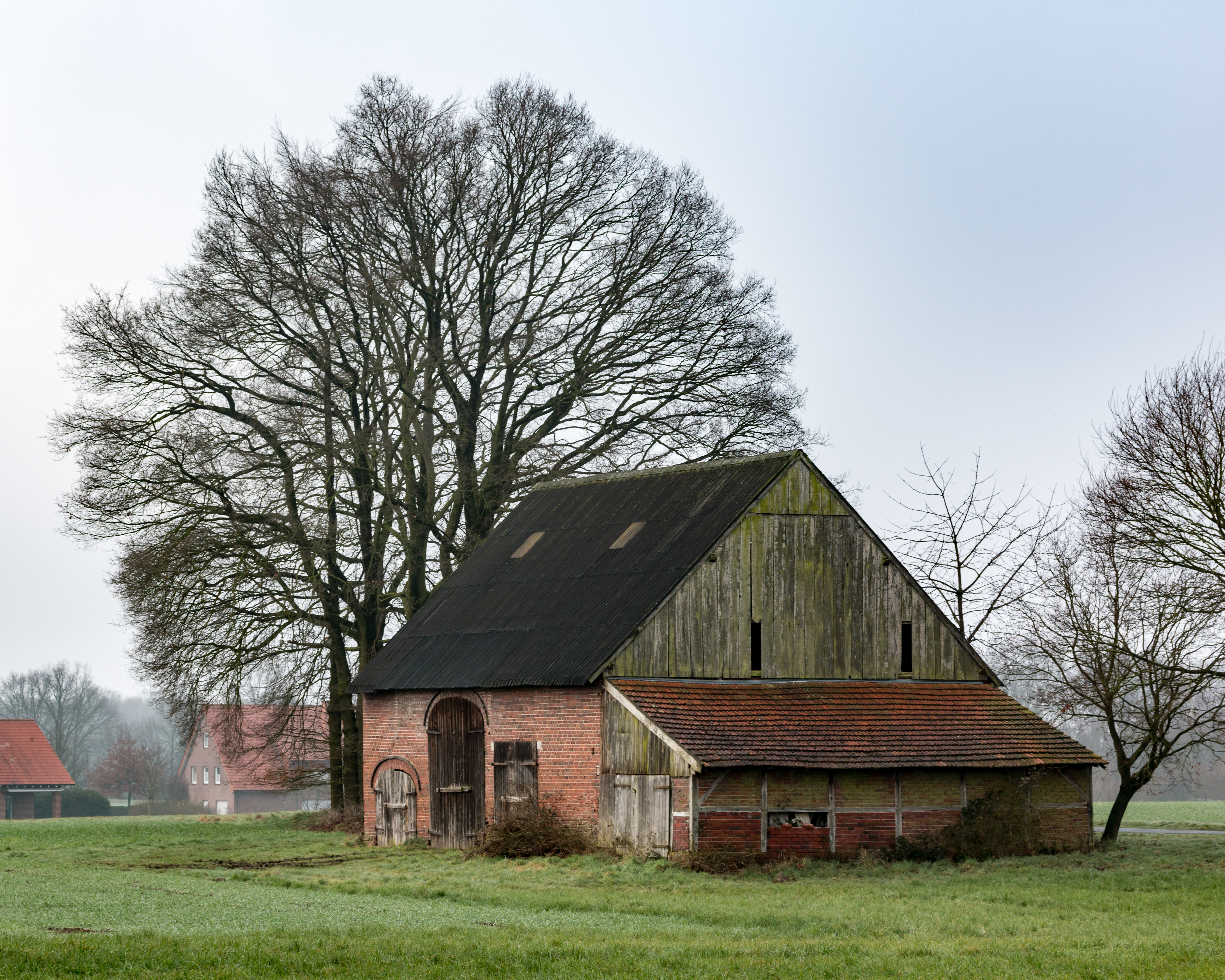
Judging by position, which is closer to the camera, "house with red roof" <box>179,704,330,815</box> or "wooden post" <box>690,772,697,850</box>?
"wooden post" <box>690,772,697,850</box>

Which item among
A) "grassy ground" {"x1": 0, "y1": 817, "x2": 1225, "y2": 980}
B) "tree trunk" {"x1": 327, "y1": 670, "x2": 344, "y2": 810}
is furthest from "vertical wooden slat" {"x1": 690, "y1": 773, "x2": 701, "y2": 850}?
"tree trunk" {"x1": 327, "y1": 670, "x2": 344, "y2": 810}

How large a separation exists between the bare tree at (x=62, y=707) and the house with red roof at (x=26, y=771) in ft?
84.0

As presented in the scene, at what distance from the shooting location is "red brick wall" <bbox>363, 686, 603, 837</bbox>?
93.2 ft

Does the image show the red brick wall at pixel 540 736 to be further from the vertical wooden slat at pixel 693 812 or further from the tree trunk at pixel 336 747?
the tree trunk at pixel 336 747

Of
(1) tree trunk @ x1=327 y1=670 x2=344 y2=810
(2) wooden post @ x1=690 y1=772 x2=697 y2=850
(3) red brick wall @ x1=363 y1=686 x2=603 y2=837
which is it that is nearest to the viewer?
(2) wooden post @ x1=690 y1=772 x2=697 y2=850

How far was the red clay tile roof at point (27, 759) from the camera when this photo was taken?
73.4 meters

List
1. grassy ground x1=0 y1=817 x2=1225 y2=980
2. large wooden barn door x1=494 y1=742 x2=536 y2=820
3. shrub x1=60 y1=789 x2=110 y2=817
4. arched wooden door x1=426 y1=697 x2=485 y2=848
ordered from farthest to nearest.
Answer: shrub x1=60 y1=789 x2=110 y2=817 → arched wooden door x1=426 y1=697 x2=485 y2=848 → large wooden barn door x1=494 y1=742 x2=536 y2=820 → grassy ground x1=0 y1=817 x2=1225 y2=980

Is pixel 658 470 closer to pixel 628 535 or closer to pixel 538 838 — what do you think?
pixel 628 535

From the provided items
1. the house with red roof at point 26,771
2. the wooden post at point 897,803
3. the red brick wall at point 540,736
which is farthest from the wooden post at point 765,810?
the house with red roof at point 26,771

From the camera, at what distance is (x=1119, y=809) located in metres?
33.1

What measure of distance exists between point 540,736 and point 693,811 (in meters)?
4.66

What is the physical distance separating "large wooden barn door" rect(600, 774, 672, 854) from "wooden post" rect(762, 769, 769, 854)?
5.42 feet

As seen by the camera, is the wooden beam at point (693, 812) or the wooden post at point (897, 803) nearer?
the wooden beam at point (693, 812)

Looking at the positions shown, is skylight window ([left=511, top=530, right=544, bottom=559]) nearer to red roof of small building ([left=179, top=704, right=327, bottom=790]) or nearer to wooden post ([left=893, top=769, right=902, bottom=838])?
red roof of small building ([left=179, top=704, right=327, bottom=790])
